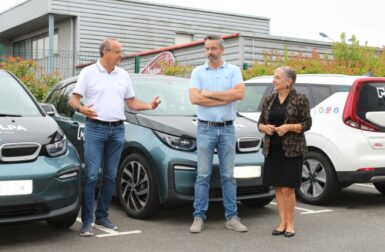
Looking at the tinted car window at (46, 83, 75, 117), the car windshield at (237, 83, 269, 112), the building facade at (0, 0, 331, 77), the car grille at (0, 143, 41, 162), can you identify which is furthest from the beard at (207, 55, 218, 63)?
the building facade at (0, 0, 331, 77)

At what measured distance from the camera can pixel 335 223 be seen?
5812 mm

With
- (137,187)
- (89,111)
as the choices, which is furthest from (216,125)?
(89,111)

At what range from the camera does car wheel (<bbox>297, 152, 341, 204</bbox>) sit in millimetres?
6629

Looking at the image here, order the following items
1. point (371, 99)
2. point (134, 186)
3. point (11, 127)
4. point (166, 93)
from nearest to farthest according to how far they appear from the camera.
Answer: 1. point (11, 127)
2. point (134, 186)
3. point (166, 93)
4. point (371, 99)

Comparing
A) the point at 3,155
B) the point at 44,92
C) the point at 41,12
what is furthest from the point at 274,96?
the point at 41,12

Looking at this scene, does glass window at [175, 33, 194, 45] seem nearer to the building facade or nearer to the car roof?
the building facade

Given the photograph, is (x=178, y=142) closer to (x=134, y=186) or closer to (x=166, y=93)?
(x=134, y=186)

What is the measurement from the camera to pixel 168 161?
5.36m

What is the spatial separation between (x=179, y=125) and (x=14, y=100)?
158 centimetres

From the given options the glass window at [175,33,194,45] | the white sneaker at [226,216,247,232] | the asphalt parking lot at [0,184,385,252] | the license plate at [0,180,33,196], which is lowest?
the asphalt parking lot at [0,184,385,252]

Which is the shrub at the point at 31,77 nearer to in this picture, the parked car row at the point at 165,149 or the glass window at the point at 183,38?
the parked car row at the point at 165,149

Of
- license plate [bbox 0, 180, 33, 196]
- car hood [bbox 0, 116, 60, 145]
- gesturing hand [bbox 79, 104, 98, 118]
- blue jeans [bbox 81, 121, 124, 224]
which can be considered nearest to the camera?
license plate [bbox 0, 180, 33, 196]

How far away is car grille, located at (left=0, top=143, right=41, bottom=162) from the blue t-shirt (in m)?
1.57

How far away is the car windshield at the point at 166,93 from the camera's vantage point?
241 inches
